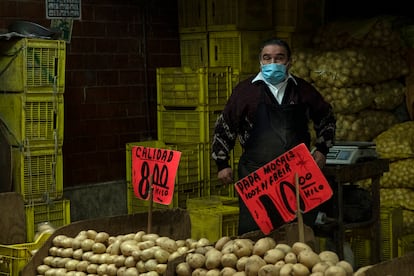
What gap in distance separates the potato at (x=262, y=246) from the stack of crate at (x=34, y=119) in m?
Answer: 3.73

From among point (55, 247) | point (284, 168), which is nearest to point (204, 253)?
point (284, 168)

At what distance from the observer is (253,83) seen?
232 inches

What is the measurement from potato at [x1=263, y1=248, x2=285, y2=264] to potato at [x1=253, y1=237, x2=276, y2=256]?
0.07m

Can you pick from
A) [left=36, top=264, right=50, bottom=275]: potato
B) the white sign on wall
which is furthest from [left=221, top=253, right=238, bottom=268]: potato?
the white sign on wall

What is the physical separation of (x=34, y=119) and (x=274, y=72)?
273cm

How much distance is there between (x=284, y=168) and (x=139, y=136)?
4.99m

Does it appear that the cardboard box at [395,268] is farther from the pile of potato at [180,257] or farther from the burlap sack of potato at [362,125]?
the burlap sack of potato at [362,125]

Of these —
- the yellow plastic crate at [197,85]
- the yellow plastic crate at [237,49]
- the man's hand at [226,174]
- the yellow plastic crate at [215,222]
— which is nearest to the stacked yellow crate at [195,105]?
the yellow plastic crate at [197,85]

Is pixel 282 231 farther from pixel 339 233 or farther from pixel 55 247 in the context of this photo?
pixel 339 233

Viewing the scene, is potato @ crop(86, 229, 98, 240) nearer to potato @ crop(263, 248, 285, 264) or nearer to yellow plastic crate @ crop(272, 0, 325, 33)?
potato @ crop(263, 248, 285, 264)

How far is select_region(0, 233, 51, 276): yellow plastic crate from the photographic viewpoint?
19.7ft

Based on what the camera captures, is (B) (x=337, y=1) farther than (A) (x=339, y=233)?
Yes

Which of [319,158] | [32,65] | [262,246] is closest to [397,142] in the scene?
[319,158]

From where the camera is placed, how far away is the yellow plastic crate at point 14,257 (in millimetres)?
6008
